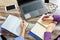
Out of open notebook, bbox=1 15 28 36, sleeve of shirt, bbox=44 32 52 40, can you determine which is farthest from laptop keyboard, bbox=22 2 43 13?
sleeve of shirt, bbox=44 32 52 40

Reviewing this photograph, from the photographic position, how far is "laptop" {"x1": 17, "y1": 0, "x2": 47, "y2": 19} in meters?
1.31

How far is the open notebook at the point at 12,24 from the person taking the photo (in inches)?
46.8

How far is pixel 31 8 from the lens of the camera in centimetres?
135

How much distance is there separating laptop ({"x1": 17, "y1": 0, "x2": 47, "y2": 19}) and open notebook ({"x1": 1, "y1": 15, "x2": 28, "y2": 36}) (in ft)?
0.29

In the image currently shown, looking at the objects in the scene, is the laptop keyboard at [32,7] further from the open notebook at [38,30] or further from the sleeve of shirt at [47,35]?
the sleeve of shirt at [47,35]

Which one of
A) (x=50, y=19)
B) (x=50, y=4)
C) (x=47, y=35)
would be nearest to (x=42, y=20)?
(x=50, y=19)

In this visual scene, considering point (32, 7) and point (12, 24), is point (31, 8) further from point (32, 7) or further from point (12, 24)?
point (12, 24)

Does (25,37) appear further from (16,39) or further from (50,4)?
(50,4)

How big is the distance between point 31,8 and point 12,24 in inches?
8.7

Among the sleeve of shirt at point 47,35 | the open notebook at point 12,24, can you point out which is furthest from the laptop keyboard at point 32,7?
the sleeve of shirt at point 47,35

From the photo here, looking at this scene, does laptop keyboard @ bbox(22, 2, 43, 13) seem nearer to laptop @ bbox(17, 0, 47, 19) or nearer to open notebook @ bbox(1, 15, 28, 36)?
laptop @ bbox(17, 0, 47, 19)

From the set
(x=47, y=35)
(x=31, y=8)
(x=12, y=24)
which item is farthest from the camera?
(x=31, y=8)

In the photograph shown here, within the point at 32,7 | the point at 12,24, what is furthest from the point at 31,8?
the point at 12,24

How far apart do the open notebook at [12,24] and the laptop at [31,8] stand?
0.09 m
